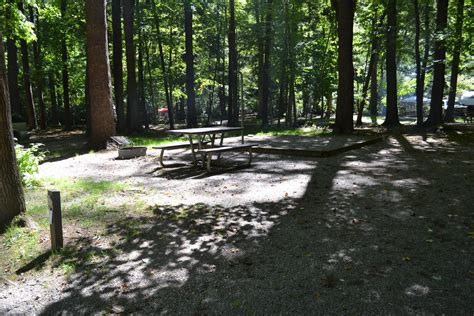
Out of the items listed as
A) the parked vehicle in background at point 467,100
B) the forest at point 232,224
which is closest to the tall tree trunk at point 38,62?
the forest at point 232,224

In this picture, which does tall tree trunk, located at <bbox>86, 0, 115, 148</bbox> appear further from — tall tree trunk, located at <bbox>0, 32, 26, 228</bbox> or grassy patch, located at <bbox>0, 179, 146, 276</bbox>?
tall tree trunk, located at <bbox>0, 32, 26, 228</bbox>

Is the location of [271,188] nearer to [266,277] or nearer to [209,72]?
[266,277]

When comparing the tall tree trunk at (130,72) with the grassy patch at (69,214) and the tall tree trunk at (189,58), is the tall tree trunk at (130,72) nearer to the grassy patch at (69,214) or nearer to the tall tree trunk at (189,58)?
the tall tree trunk at (189,58)

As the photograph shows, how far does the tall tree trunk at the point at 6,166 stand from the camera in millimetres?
4617

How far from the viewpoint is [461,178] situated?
23.2 feet

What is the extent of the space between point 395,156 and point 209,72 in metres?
22.7

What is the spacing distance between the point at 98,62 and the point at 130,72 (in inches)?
269

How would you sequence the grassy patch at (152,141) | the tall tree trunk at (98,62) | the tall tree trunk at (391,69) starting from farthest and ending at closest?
the tall tree trunk at (391,69) < the grassy patch at (152,141) < the tall tree trunk at (98,62)

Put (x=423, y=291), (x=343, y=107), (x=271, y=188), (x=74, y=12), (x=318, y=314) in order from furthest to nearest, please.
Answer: (x=74, y=12) → (x=343, y=107) → (x=271, y=188) → (x=423, y=291) → (x=318, y=314)

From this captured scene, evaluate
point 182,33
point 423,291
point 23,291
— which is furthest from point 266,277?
point 182,33

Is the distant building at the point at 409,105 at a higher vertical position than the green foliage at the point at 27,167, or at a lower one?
higher

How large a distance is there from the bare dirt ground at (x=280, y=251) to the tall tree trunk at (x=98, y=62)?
4.67 meters

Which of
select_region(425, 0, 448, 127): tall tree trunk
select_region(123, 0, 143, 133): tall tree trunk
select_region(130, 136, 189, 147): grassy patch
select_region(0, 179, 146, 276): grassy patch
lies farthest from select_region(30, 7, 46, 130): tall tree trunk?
select_region(425, 0, 448, 127): tall tree trunk

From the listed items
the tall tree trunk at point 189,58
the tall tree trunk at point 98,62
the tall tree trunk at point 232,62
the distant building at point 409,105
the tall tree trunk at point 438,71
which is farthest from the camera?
the distant building at point 409,105
